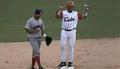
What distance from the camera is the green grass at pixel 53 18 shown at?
50.2 feet

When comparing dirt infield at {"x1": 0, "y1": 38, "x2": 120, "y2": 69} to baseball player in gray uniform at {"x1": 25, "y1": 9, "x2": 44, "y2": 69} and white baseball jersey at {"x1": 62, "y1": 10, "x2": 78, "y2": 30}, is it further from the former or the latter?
white baseball jersey at {"x1": 62, "y1": 10, "x2": 78, "y2": 30}

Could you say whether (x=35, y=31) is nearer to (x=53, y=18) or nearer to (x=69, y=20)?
(x=69, y=20)

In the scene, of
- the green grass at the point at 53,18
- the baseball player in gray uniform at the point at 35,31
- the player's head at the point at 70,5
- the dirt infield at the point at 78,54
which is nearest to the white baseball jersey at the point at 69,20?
the player's head at the point at 70,5

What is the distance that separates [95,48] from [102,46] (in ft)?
1.02

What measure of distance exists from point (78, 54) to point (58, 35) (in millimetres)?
2031

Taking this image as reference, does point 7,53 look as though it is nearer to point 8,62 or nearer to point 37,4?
point 8,62

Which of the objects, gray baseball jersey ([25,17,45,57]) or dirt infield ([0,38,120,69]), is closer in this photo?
gray baseball jersey ([25,17,45,57])

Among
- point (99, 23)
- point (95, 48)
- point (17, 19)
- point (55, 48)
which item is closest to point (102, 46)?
point (95, 48)

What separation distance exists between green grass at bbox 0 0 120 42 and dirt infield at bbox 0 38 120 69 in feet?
2.34

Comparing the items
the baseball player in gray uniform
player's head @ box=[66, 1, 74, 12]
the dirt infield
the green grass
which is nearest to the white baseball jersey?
player's head @ box=[66, 1, 74, 12]

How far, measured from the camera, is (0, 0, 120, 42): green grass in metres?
15.3

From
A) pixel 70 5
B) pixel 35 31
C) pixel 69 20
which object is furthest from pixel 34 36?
pixel 70 5

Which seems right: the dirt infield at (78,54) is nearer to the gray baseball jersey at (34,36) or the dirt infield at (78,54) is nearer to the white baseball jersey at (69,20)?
the gray baseball jersey at (34,36)

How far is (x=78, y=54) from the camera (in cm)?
1323
